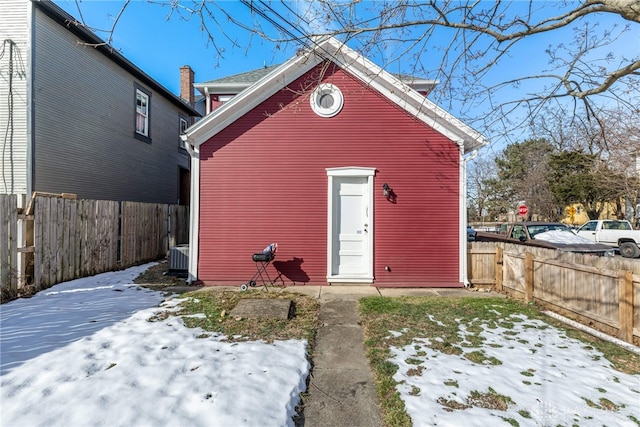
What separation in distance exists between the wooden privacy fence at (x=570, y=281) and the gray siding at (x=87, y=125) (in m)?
11.5

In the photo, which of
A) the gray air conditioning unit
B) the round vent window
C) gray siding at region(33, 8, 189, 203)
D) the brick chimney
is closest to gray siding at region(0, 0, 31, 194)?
gray siding at region(33, 8, 189, 203)

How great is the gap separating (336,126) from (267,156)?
73.1 inches

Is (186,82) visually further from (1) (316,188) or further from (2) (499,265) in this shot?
(2) (499,265)

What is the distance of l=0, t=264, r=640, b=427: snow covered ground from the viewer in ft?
8.38

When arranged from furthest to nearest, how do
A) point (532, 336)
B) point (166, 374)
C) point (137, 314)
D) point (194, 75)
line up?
point (194, 75), point (137, 314), point (532, 336), point (166, 374)

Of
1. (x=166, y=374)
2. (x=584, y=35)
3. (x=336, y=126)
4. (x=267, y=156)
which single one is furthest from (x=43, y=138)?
(x=584, y=35)

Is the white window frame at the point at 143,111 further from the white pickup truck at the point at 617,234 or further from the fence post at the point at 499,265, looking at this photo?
the white pickup truck at the point at 617,234

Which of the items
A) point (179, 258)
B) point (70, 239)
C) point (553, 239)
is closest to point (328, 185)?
point (179, 258)

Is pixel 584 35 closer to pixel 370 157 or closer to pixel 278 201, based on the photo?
pixel 370 157

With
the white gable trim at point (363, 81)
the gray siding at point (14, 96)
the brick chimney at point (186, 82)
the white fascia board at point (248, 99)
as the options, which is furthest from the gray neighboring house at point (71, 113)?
the brick chimney at point (186, 82)

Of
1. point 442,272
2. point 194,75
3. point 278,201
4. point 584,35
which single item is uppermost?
point 194,75

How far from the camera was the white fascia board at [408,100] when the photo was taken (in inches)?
275

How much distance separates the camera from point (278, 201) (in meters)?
7.25

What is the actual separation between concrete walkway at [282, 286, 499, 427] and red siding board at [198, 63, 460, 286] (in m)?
1.97
